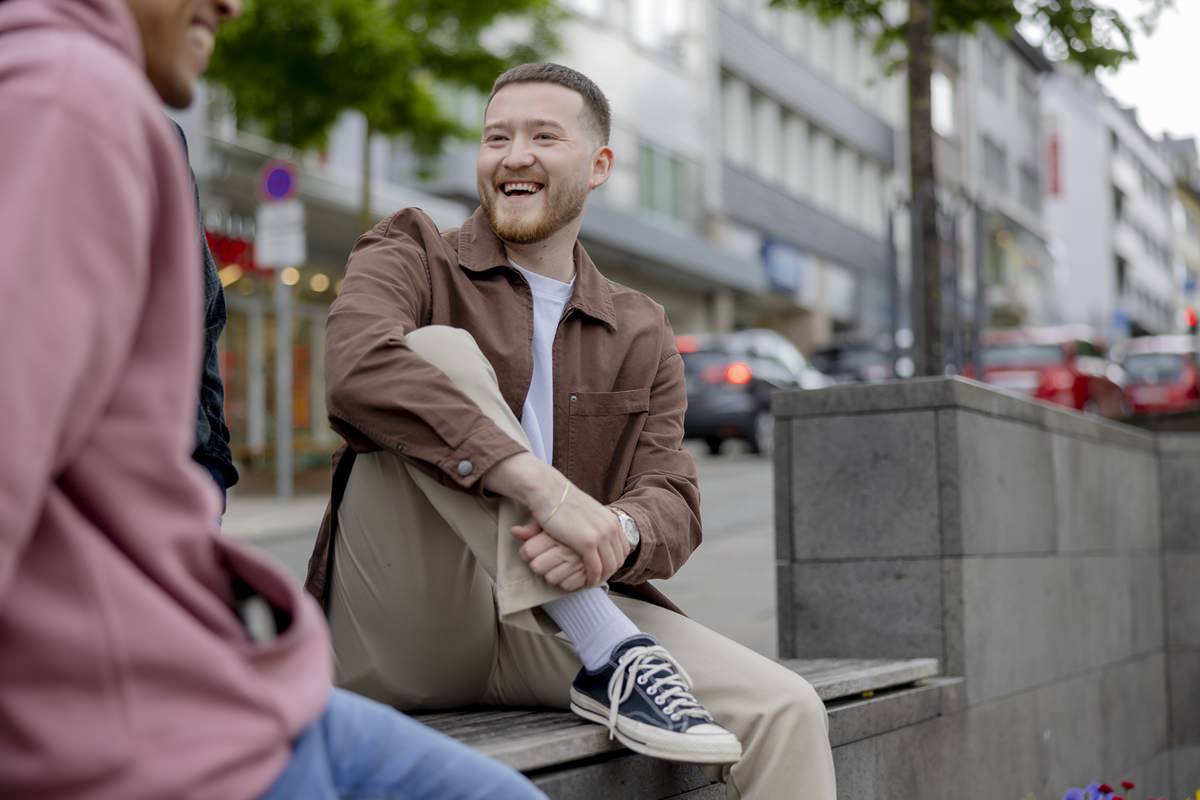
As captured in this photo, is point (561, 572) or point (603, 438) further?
point (603, 438)

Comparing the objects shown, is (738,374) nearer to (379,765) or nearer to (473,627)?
(473,627)

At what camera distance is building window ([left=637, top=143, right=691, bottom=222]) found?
35500 mm

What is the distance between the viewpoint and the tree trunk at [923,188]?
920cm

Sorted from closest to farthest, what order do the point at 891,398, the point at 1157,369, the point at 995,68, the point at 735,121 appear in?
the point at 891,398, the point at 1157,369, the point at 735,121, the point at 995,68

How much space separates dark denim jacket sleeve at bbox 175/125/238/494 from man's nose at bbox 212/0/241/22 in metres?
1.34

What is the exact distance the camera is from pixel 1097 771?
646 centimetres

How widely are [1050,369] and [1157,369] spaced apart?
21.3 feet

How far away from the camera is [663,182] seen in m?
36.5

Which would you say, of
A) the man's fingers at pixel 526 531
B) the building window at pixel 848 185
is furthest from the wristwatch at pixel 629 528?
the building window at pixel 848 185

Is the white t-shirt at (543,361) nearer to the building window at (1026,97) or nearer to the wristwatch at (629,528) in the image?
the wristwatch at (629,528)

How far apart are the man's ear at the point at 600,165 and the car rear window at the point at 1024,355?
18069mm

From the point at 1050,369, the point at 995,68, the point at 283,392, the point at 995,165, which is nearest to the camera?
the point at 283,392

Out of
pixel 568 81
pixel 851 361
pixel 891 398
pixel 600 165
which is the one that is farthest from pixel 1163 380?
pixel 568 81

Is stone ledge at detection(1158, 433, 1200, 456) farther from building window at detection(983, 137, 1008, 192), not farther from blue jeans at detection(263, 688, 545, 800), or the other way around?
building window at detection(983, 137, 1008, 192)
